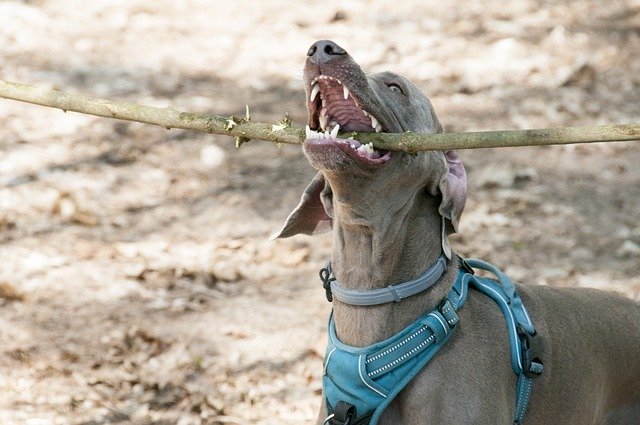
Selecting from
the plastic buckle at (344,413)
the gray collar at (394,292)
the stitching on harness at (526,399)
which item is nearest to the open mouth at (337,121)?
the gray collar at (394,292)

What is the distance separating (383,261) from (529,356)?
0.68 m

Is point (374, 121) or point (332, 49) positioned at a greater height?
point (332, 49)

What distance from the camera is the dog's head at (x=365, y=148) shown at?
3416mm

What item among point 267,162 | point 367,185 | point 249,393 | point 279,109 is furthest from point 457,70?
point 367,185

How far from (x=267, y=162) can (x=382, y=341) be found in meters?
4.55

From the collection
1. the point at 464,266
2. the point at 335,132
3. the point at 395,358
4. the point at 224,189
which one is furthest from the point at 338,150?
the point at 224,189

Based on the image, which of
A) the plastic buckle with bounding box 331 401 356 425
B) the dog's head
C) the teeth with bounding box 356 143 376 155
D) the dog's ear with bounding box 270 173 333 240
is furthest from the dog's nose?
the plastic buckle with bounding box 331 401 356 425

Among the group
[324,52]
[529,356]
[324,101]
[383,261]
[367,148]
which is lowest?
[529,356]

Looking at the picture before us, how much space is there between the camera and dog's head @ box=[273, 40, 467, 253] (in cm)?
342

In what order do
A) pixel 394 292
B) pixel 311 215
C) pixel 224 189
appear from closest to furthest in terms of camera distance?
pixel 394 292, pixel 311 215, pixel 224 189

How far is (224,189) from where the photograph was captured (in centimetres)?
751

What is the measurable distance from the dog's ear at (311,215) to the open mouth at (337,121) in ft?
1.38

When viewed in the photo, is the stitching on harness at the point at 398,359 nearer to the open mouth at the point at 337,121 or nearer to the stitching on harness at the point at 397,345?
the stitching on harness at the point at 397,345

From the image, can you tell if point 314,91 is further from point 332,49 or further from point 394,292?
point 394,292
